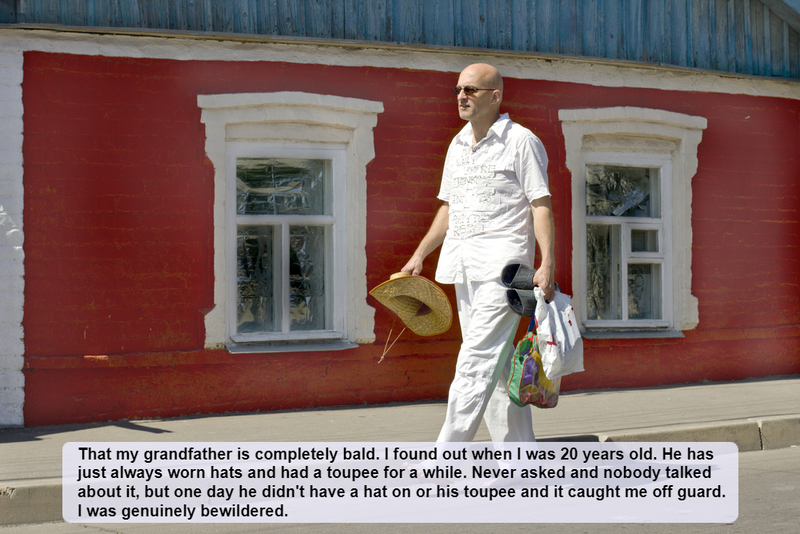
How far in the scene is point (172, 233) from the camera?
7023 millimetres

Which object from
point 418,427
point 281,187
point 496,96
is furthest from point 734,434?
point 281,187

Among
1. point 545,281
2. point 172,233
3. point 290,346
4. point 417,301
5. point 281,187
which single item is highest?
point 281,187

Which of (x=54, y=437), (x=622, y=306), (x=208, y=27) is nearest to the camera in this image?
(x=54, y=437)

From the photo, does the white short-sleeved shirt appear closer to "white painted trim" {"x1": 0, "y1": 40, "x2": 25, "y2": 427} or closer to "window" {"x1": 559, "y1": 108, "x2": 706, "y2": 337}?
"white painted trim" {"x1": 0, "y1": 40, "x2": 25, "y2": 427}

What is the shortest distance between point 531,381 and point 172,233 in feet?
11.8

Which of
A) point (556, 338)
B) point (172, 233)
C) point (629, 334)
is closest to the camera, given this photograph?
point (556, 338)

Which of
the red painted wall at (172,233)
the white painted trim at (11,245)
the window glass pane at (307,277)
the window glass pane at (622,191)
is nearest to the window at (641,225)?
the window glass pane at (622,191)

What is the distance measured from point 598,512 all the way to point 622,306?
182 inches

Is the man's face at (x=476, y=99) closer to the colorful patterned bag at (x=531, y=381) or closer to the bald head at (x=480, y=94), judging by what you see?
the bald head at (x=480, y=94)

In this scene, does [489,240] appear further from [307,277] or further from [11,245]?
[11,245]

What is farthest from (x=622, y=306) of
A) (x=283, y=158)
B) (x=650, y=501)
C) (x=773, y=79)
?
(x=650, y=501)

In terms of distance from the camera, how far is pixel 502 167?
4.75 metres

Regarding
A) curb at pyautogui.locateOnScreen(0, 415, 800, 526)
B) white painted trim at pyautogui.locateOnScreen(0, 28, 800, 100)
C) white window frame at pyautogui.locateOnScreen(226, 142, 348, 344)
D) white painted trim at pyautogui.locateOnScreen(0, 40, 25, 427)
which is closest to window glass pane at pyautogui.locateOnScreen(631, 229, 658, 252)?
white painted trim at pyautogui.locateOnScreen(0, 28, 800, 100)

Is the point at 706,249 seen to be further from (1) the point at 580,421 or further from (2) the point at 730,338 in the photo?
(1) the point at 580,421
